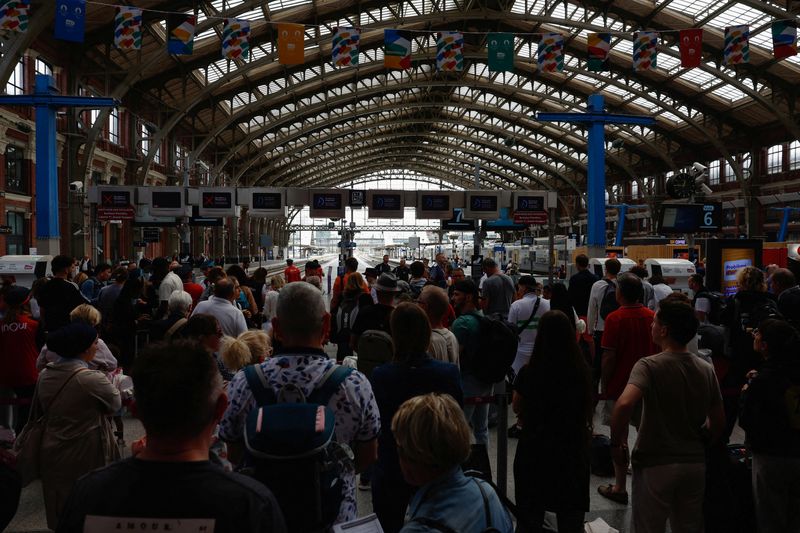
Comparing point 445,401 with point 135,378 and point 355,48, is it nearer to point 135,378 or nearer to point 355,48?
point 135,378

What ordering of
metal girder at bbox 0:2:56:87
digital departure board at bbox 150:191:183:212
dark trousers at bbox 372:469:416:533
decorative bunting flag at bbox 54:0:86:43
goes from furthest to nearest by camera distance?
1. digital departure board at bbox 150:191:183:212
2. metal girder at bbox 0:2:56:87
3. decorative bunting flag at bbox 54:0:86:43
4. dark trousers at bbox 372:469:416:533

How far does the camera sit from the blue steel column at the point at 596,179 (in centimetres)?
2077

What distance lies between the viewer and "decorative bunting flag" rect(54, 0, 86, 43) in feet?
44.5

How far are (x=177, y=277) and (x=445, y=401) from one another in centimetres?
697

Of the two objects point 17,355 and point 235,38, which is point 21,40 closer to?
point 235,38

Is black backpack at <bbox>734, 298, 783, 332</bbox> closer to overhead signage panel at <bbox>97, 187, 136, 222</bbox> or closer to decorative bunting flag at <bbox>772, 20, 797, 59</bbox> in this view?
decorative bunting flag at <bbox>772, 20, 797, 59</bbox>

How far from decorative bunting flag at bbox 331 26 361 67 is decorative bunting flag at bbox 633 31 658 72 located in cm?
888

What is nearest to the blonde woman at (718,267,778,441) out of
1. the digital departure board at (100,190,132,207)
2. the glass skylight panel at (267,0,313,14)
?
the digital departure board at (100,190,132,207)

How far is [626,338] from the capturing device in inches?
193

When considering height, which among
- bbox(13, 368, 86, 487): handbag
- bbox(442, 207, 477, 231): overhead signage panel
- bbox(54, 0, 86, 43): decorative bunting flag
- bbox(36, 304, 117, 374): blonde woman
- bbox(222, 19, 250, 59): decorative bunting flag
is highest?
bbox(222, 19, 250, 59): decorative bunting flag

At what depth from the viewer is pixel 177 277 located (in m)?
8.16

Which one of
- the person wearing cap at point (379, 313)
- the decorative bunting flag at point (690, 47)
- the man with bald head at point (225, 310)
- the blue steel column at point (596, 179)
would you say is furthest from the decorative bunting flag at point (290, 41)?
A: the person wearing cap at point (379, 313)

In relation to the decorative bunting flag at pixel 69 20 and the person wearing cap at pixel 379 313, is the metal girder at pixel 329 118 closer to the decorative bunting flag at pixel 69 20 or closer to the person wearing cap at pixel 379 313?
the decorative bunting flag at pixel 69 20

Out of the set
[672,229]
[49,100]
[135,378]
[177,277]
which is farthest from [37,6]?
[135,378]
